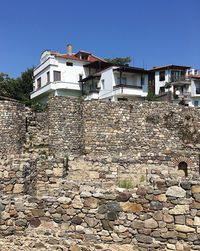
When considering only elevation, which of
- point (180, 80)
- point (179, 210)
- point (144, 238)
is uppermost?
point (180, 80)

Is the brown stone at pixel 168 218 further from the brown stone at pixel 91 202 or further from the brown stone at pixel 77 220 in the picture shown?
the brown stone at pixel 77 220

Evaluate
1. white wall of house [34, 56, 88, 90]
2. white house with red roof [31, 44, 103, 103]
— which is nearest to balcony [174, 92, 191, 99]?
white house with red roof [31, 44, 103, 103]

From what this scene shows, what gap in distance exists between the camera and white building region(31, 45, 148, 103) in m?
41.8

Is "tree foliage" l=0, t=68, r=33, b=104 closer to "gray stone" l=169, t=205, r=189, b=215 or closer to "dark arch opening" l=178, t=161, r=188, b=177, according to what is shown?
"dark arch opening" l=178, t=161, r=188, b=177

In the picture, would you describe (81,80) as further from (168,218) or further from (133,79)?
(168,218)

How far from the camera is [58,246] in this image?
241 inches

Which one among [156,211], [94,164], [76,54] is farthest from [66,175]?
[76,54]

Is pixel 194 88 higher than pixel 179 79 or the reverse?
the reverse

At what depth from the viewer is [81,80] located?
1766 inches

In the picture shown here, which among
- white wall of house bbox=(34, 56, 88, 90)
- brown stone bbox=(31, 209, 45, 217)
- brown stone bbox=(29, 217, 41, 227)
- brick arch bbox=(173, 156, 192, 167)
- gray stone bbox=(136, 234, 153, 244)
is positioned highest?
white wall of house bbox=(34, 56, 88, 90)

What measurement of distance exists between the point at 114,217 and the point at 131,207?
35cm

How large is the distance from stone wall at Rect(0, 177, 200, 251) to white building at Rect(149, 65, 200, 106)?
47752mm

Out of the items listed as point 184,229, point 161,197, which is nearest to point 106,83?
point 161,197

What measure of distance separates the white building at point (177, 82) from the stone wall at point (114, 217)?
47.8 metres
